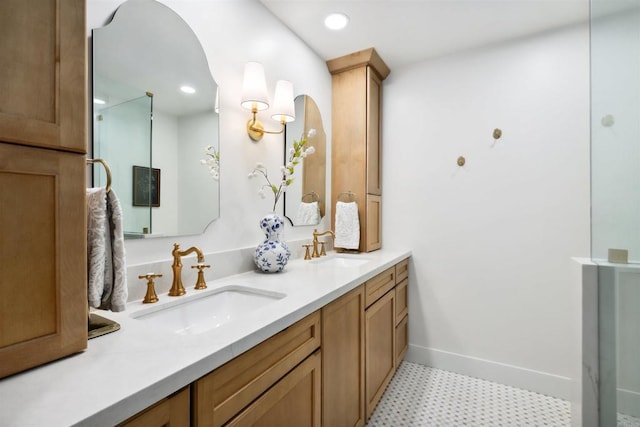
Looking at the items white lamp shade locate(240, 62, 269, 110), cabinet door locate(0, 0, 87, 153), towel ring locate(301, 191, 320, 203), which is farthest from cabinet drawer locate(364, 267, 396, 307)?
cabinet door locate(0, 0, 87, 153)

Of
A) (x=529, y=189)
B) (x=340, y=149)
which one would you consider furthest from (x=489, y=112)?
(x=340, y=149)

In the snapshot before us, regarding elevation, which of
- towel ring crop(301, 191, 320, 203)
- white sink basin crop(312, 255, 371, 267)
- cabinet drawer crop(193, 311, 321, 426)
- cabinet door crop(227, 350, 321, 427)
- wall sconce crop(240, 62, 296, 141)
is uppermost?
wall sconce crop(240, 62, 296, 141)

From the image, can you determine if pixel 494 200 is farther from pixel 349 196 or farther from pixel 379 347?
pixel 379 347

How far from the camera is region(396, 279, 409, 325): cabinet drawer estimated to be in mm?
2211

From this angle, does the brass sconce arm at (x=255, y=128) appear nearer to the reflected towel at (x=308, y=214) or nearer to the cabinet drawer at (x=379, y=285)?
the reflected towel at (x=308, y=214)

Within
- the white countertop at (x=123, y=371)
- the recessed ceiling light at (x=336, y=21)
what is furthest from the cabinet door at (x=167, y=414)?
the recessed ceiling light at (x=336, y=21)

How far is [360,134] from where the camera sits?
95.2 inches

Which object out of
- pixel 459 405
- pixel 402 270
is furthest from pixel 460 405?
pixel 402 270

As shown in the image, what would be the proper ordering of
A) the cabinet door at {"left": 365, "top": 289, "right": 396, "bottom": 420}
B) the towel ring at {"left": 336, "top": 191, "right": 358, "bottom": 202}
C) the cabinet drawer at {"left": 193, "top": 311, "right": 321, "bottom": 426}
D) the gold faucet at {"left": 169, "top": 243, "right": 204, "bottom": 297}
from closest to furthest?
the cabinet drawer at {"left": 193, "top": 311, "right": 321, "bottom": 426}
the gold faucet at {"left": 169, "top": 243, "right": 204, "bottom": 297}
the cabinet door at {"left": 365, "top": 289, "right": 396, "bottom": 420}
the towel ring at {"left": 336, "top": 191, "right": 358, "bottom": 202}

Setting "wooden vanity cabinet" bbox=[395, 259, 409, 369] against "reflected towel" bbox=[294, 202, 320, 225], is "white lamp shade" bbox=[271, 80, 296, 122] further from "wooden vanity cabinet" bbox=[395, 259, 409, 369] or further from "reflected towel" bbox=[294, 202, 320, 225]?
"wooden vanity cabinet" bbox=[395, 259, 409, 369]

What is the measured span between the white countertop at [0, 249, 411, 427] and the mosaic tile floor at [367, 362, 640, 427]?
50.5 inches

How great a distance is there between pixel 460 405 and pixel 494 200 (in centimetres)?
136

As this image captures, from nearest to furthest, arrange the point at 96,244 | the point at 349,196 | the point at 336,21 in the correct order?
the point at 96,244 < the point at 336,21 < the point at 349,196

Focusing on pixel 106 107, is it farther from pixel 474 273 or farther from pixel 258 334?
pixel 474 273
